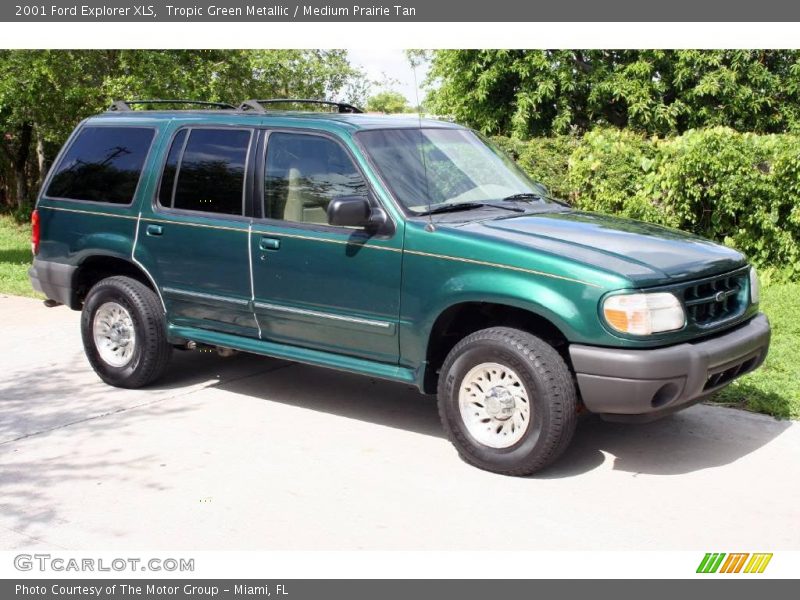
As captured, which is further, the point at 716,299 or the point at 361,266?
the point at 361,266

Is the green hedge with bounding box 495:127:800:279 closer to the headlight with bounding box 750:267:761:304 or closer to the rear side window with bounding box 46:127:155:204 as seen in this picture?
the headlight with bounding box 750:267:761:304

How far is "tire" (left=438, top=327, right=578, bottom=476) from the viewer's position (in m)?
5.33

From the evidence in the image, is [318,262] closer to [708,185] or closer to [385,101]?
[708,185]

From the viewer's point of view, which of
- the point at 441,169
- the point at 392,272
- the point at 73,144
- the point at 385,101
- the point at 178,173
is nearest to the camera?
the point at 392,272

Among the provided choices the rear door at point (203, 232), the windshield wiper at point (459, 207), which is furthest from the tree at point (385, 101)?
the windshield wiper at point (459, 207)

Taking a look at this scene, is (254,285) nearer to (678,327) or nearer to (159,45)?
(678,327)

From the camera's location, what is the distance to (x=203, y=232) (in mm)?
6734

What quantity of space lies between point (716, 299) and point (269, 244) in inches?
107

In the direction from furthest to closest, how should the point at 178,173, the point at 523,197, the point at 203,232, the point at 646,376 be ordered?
→ the point at 178,173
the point at 203,232
the point at 523,197
the point at 646,376

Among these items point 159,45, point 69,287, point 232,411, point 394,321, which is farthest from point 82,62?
point 394,321

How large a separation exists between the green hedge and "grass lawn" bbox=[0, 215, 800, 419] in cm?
57

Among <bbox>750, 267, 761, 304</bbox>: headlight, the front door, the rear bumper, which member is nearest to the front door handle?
the front door

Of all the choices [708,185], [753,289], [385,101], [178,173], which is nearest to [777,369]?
[753,289]

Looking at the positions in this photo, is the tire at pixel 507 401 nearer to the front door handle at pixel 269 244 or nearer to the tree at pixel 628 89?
the front door handle at pixel 269 244
